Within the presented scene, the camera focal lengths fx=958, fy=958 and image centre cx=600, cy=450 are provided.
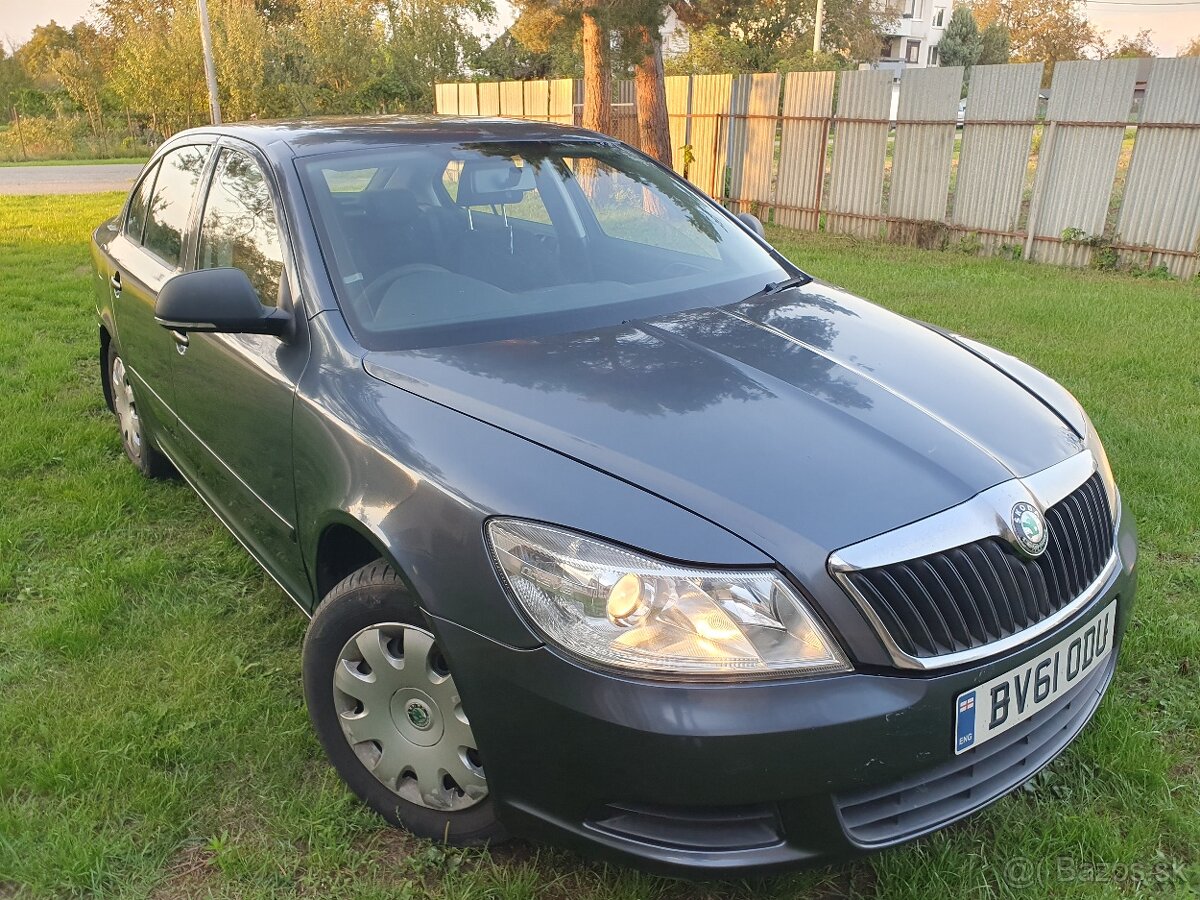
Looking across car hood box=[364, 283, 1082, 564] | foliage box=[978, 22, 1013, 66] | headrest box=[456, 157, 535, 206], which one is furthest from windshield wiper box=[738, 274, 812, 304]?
foliage box=[978, 22, 1013, 66]

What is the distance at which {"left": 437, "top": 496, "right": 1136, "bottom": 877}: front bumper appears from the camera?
170cm

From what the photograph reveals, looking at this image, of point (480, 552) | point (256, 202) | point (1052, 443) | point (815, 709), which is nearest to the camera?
point (815, 709)

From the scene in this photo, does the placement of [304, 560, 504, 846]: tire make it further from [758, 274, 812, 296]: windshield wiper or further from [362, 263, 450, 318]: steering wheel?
[758, 274, 812, 296]: windshield wiper

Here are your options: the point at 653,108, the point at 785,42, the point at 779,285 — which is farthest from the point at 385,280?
the point at 785,42

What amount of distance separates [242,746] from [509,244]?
65.1 inches

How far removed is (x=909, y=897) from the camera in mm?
2080

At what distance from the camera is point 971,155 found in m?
10.7

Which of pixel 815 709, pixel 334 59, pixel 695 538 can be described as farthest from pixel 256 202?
pixel 334 59

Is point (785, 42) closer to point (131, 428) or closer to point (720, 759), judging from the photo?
point (131, 428)

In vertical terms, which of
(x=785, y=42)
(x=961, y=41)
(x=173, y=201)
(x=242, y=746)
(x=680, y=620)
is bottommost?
(x=242, y=746)

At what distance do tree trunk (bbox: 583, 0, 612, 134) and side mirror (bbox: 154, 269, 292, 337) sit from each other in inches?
413

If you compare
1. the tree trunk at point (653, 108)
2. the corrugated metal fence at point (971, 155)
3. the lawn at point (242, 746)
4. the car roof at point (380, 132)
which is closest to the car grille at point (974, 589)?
the lawn at point (242, 746)

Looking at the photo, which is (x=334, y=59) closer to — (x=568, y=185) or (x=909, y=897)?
(x=568, y=185)

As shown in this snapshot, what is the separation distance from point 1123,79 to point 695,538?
Result: 9540 mm
